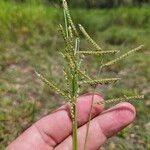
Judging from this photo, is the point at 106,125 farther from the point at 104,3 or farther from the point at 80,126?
the point at 104,3

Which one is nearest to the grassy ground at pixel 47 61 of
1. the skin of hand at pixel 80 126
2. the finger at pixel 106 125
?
the skin of hand at pixel 80 126

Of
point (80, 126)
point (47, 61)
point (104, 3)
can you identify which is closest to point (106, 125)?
point (80, 126)

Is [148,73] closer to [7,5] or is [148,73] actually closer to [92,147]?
[7,5]

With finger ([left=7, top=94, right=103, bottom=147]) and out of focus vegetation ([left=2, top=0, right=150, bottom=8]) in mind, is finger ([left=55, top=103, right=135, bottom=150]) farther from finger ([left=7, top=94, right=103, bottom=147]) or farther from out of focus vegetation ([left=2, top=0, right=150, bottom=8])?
out of focus vegetation ([left=2, top=0, right=150, bottom=8])

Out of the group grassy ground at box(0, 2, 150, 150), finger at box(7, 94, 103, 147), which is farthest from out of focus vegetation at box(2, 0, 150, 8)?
finger at box(7, 94, 103, 147)

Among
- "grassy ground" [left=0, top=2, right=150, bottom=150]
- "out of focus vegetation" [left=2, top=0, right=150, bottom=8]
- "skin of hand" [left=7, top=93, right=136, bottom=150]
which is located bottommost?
"out of focus vegetation" [left=2, top=0, right=150, bottom=8]

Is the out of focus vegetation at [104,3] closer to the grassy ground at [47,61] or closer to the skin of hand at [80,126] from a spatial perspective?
the grassy ground at [47,61]

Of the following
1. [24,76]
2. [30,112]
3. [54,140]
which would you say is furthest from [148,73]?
[54,140]

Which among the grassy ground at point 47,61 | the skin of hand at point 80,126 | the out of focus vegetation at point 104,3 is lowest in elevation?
the out of focus vegetation at point 104,3
